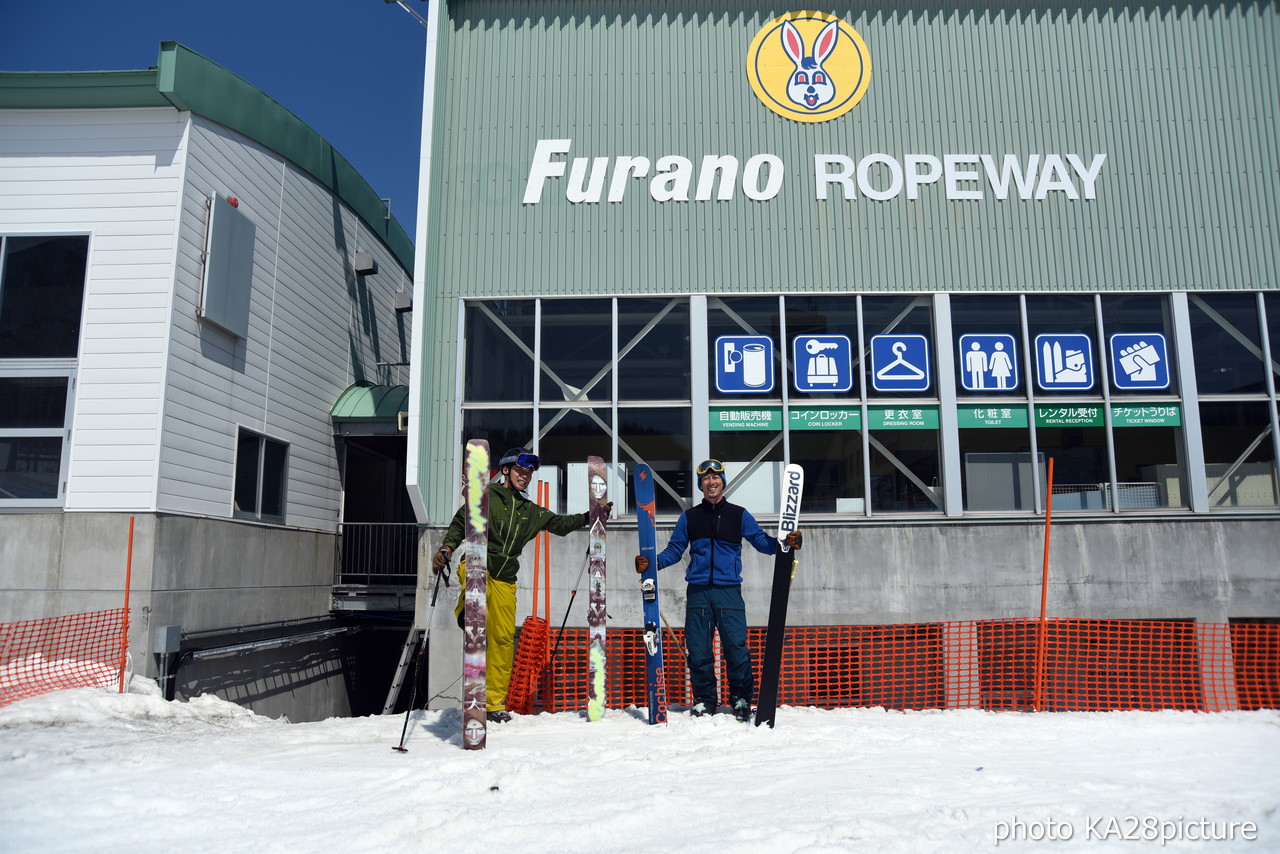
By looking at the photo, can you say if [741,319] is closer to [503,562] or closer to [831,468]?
[831,468]

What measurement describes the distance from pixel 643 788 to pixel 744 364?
7345 mm

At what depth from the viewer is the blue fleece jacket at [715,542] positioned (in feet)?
22.7

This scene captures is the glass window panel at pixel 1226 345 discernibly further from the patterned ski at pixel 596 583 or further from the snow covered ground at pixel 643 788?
the patterned ski at pixel 596 583

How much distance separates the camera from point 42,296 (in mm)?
10680

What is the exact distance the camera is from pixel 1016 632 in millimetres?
10359

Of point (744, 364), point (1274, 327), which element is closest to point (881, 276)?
point (744, 364)

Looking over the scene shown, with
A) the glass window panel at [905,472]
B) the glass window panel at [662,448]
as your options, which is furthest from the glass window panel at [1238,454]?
the glass window panel at [662,448]

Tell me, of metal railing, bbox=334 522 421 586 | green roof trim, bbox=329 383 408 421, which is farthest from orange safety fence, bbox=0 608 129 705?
green roof trim, bbox=329 383 408 421

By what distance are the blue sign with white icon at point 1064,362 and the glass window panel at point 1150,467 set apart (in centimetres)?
79

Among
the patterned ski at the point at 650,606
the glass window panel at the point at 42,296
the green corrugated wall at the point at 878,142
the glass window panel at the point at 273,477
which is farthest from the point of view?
the glass window panel at the point at 273,477

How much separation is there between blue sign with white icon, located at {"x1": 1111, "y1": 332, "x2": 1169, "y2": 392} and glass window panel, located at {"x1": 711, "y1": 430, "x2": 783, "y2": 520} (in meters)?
4.46

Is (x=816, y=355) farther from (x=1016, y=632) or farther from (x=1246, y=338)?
(x=1246, y=338)

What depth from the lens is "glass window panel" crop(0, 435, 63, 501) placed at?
10.2 meters

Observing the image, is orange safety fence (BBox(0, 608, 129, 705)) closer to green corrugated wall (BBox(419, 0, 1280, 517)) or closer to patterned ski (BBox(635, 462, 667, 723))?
green corrugated wall (BBox(419, 0, 1280, 517))
